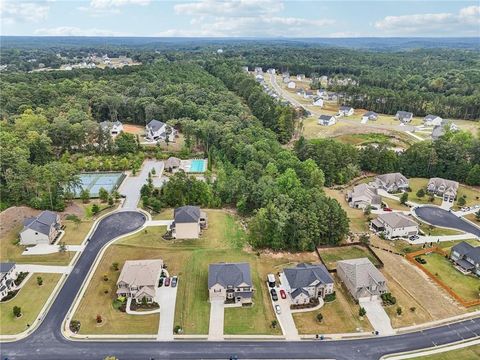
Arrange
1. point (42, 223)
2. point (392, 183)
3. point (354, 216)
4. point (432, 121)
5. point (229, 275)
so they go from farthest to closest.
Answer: point (432, 121) → point (392, 183) → point (354, 216) → point (42, 223) → point (229, 275)

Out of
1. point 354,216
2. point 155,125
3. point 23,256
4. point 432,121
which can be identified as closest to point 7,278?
point 23,256

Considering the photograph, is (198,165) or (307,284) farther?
(198,165)

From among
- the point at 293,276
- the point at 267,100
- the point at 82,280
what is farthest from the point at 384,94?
the point at 82,280

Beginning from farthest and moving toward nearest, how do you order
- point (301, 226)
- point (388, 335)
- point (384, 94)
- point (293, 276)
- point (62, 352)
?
point (384, 94) → point (301, 226) → point (293, 276) → point (388, 335) → point (62, 352)

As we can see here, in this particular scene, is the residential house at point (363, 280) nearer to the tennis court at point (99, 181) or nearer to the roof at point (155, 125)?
the tennis court at point (99, 181)

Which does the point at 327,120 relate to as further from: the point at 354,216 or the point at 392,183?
the point at 354,216

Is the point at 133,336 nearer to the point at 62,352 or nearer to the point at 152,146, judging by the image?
the point at 62,352
